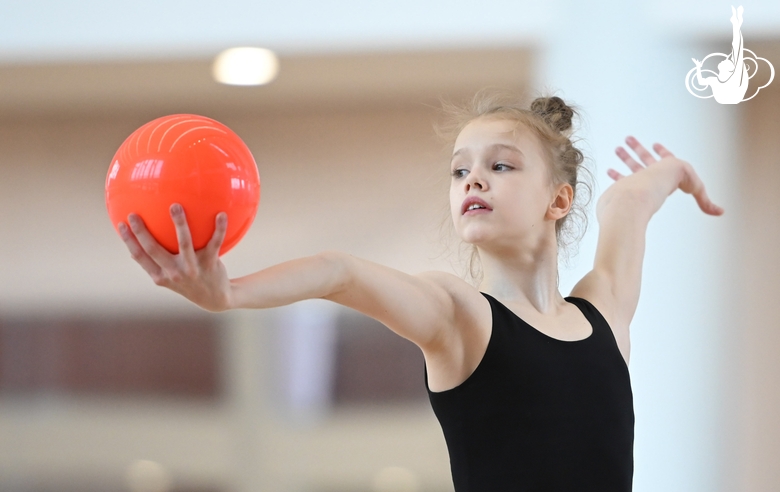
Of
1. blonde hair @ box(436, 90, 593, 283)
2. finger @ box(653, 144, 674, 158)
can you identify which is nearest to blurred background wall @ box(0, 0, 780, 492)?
finger @ box(653, 144, 674, 158)

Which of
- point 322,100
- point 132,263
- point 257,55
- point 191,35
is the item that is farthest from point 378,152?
point 132,263

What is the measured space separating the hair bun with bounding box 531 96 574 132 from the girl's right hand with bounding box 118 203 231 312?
57cm

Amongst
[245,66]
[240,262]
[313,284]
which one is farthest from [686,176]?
[240,262]

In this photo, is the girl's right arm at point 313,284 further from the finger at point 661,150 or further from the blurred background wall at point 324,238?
the blurred background wall at point 324,238

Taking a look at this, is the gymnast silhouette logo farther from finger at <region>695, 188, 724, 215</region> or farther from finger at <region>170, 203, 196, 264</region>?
finger at <region>170, 203, 196, 264</region>

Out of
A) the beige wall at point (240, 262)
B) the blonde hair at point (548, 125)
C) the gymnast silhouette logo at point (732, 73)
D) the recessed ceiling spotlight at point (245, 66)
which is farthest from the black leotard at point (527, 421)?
the beige wall at point (240, 262)

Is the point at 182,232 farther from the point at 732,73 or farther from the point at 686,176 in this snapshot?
the point at 732,73

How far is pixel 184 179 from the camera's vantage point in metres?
0.68

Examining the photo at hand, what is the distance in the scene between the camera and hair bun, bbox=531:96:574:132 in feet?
3.55

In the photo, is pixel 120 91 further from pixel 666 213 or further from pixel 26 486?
pixel 666 213

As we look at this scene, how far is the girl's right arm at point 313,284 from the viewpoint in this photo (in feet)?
2.15

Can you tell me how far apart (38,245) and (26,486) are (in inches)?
38.8

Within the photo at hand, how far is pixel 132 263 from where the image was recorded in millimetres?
3305

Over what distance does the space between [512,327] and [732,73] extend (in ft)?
5.60
